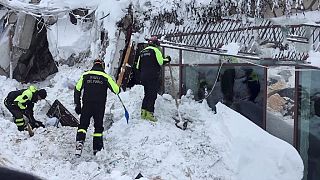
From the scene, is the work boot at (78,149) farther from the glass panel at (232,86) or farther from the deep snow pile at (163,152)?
the glass panel at (232,86)

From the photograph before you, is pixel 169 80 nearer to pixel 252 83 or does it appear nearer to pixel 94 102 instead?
pixel 252 83

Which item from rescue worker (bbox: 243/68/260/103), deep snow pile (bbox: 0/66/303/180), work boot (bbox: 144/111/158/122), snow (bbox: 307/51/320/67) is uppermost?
snow (bbox: 307/51/320/67)

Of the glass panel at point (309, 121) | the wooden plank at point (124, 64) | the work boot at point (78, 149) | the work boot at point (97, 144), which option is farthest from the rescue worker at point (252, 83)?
the wooden plank at point (124, 64)

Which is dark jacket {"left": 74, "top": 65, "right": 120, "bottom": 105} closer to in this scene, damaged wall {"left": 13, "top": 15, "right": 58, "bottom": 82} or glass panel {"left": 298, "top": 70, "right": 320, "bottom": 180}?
glass panel {"left": 298, "top": 70, "right": 320, "bottom": 180}

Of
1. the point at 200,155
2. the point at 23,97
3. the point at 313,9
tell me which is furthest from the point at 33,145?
the point at 313,9

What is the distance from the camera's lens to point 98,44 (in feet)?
40.3

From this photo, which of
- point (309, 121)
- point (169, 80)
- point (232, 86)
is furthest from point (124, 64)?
point (309, 121)

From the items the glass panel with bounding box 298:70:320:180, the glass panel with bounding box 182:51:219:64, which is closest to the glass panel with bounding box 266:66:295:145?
the glass panel with bounding box 298:70:320:180

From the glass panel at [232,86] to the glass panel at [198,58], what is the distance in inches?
4.6

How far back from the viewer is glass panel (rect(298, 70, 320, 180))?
7219 mm

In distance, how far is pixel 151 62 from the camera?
9.04 m

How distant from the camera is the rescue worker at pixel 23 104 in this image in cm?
927

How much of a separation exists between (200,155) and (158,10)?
3888mm

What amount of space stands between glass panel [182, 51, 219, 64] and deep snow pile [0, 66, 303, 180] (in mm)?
983
